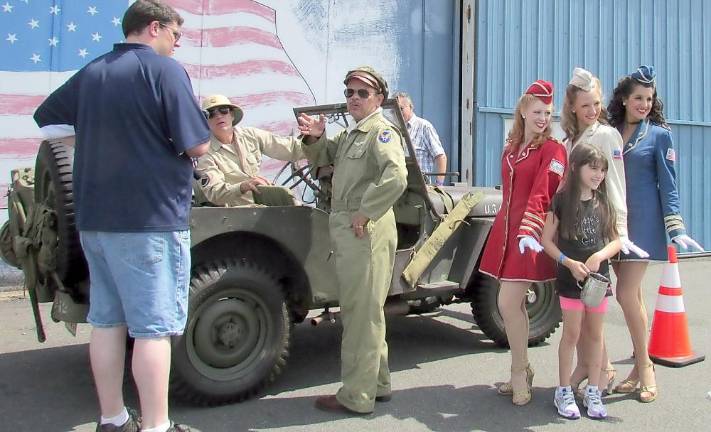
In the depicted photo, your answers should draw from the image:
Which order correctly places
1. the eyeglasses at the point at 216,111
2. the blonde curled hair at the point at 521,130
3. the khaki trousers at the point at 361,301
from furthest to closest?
the eyeglasses at the point at 216,111, the blonde curled hair at the point at 521,130, the khaki trousers at the point at 361,301

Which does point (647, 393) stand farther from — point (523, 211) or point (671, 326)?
point (523, 211)

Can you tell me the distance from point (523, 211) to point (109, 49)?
5.25 meters

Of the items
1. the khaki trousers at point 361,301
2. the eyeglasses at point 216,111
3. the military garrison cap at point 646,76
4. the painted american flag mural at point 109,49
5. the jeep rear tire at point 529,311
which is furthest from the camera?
the painted american flag mural at point 109,49

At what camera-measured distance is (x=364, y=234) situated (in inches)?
138

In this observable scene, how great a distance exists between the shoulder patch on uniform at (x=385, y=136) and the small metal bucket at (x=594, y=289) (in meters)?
1.22

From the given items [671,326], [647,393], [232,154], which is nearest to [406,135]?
[232,154]

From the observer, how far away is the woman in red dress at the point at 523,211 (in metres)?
3.54

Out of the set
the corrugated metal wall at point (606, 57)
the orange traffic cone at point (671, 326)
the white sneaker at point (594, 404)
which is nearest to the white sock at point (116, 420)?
the white sneaker at point (594, 404)

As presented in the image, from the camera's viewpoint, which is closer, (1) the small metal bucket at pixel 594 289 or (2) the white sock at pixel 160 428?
(2) the white sock at pixel 160 428

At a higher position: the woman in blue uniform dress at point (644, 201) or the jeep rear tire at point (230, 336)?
the woman in blue uniform dress at point (644, 201)

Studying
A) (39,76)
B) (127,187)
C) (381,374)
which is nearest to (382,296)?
(381,374)

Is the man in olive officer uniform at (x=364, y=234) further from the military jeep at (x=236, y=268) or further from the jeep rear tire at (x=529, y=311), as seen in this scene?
the jeep rear tire at (x=529, y=311)

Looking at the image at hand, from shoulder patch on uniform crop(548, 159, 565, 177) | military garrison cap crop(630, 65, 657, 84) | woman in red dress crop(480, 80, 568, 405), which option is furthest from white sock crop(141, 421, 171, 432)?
military garrison cap crop(630, 65, 657, 84)

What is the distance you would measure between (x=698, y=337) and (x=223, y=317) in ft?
12.5
